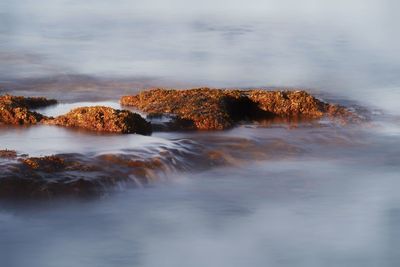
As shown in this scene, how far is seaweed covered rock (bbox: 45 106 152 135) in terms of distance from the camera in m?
9.34

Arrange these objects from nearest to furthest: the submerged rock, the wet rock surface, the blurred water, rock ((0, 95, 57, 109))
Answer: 1. the wet rock surface
2. rock ((0, 95, 57, 109))
3. the submerged rock
4. the blurred water

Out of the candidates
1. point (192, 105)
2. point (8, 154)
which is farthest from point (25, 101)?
point (8, 154)

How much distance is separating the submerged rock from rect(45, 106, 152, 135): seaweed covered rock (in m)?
0.94

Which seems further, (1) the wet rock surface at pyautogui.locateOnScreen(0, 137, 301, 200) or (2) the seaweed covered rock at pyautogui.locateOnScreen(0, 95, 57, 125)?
(2) the seaweed covered rock at pyautogui.locateOnScreen(0, 95, 57, 125)

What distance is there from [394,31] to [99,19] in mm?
10700

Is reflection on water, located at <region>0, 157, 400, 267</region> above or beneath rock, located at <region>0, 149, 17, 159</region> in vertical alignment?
beneath

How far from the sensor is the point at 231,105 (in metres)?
11.0

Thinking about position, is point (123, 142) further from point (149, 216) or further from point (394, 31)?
point (394, 31)

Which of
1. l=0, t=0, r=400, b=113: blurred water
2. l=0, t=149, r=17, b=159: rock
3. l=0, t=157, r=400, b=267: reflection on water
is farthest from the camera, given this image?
l=0, t=0, r=400, b=113: blurred water

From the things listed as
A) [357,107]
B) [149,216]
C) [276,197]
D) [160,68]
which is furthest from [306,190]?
[160,68]

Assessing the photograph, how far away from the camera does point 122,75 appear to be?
51.6 feet

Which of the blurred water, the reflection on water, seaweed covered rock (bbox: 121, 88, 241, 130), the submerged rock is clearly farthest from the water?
the submerged rock

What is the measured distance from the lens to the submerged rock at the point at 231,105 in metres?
10.6

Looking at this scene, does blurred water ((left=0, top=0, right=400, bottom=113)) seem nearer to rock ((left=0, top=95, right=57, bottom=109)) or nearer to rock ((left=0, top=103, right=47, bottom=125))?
rock ((left=0, top=95, right=57, bottom=109))
